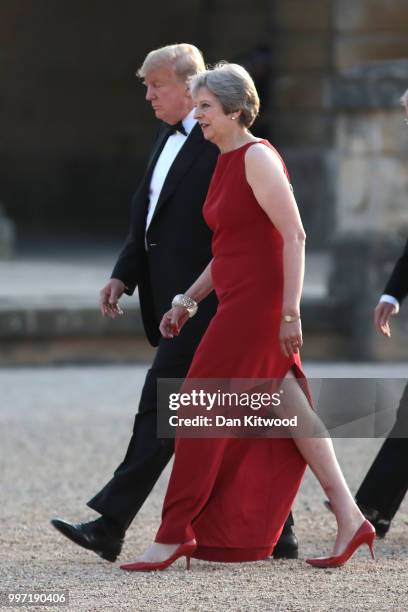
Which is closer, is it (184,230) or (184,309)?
(184,309)

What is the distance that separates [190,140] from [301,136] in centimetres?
1097

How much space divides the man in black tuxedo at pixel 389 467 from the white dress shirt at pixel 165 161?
820mm

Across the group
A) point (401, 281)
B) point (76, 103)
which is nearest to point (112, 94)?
point (76, 103)

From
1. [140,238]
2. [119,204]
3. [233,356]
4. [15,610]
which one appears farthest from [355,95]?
[119,204]

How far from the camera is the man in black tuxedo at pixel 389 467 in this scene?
18.2ft

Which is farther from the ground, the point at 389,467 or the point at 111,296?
the point at 111,296

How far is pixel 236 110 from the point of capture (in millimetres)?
4848

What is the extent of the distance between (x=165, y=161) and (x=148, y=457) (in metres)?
0.93

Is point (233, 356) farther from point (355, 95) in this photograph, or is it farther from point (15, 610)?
point (355, 95)

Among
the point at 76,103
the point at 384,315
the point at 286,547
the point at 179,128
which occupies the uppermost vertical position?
the point at 179,128

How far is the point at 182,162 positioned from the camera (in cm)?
529

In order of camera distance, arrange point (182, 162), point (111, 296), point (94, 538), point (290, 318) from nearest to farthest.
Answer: point (290, 318) < point (94, 538) < point (182, 162) < point (111, 296)

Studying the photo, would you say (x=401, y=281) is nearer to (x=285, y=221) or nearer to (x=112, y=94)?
(x=285, y=221)

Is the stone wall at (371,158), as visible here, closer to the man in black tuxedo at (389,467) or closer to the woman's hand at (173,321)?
the man in black tuxedo at (389,467)
